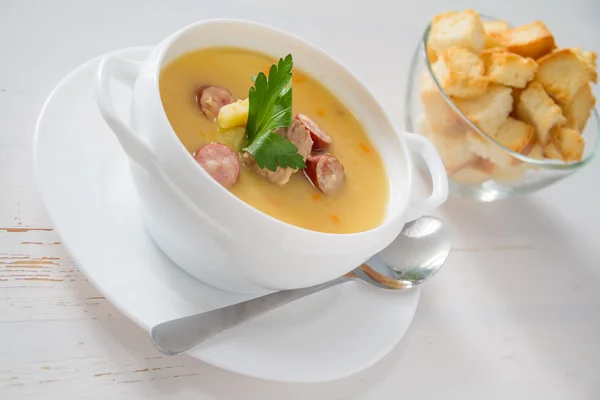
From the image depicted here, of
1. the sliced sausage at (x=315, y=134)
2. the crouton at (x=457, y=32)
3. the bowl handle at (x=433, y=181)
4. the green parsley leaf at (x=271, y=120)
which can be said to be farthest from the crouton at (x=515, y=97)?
the green parsley leaf at (x=271, y=120)

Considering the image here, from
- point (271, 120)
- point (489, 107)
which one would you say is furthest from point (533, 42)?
point (271, 120)

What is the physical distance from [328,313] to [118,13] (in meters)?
0.83

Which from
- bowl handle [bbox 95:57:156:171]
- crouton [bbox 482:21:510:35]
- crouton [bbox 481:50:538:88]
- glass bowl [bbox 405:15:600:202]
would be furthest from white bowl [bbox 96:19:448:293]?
crouton [bbox 482:21:510:35]

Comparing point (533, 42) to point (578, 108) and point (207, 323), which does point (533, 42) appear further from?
point (207, 323)

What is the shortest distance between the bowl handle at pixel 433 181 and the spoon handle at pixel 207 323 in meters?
0.25

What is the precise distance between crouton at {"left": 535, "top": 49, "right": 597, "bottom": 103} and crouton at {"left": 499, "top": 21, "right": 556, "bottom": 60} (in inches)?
1.3

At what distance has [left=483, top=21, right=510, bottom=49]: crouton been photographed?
1.39m

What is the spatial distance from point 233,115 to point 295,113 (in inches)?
6.6

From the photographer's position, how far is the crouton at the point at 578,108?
4.43 feet

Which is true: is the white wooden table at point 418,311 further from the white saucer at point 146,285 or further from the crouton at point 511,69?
the crouton at point 511,69

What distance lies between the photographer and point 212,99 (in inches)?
38.0

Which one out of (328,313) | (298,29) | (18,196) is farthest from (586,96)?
(18,196)

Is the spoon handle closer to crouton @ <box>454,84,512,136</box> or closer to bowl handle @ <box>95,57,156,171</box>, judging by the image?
bowl handle @ <box>95,57,156,171</box>

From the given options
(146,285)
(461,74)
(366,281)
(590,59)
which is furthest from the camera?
(590,59)
